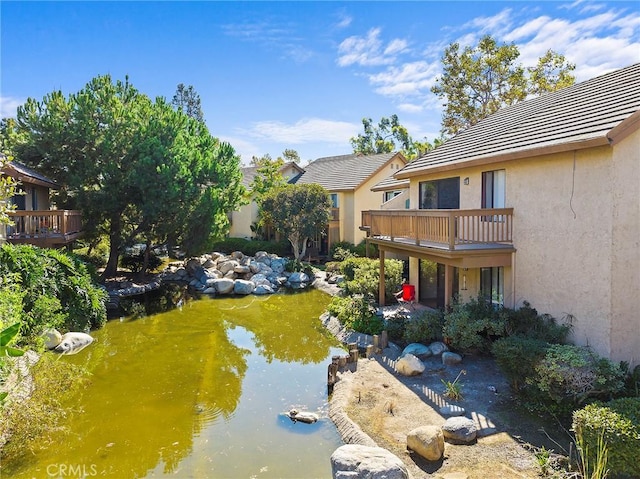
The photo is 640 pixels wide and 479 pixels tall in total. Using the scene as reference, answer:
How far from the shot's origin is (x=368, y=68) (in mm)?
22672

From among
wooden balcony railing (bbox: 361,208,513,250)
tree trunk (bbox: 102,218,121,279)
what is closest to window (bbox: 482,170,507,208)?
wooden balcony railing (bbox: 361,208,513,250)

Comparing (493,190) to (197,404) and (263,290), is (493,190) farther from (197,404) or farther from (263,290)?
(263,290)

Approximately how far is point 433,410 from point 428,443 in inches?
74.2

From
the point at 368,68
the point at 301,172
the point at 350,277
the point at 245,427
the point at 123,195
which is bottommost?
the point at 245,427

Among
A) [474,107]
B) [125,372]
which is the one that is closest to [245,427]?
[125,372]

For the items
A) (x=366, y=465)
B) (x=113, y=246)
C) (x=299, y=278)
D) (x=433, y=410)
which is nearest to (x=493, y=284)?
(x=433, y=410)

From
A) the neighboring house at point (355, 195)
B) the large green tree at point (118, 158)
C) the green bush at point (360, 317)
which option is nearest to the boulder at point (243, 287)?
the large green tree at point (118, 158)

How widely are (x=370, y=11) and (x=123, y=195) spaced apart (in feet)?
48.0

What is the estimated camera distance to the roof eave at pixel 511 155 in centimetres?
939

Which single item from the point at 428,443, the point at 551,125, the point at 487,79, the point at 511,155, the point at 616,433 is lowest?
the point at 428,443

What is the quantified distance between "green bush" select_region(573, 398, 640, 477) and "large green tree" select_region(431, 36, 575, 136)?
30590mm

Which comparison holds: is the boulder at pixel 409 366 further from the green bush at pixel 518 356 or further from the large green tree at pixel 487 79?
the large green tree at pixel 487 79

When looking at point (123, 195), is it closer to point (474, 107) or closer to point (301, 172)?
point (301, 172)

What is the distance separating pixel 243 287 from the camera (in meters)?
23.7
